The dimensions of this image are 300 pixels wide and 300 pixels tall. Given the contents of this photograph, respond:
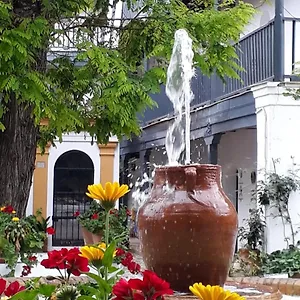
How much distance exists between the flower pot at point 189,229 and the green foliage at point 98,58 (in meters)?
2.78

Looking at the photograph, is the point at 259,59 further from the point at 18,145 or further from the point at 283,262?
the point at 18,145

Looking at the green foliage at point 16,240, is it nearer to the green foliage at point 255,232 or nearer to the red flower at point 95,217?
the red flower at point 95,217

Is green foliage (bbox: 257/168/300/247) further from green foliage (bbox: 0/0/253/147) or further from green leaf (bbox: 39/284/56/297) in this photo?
green leaf (bbox: 39/284/56/297)

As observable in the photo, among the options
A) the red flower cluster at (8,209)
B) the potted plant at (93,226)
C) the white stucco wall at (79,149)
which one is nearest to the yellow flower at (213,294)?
the red flower cluster at (8,209)

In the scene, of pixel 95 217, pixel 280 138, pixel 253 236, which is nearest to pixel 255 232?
pixel 253 236

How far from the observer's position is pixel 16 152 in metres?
8.12

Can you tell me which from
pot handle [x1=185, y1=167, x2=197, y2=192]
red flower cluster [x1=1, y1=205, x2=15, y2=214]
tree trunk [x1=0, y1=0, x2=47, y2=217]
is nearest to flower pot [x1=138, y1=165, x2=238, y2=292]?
pot handle [x1=185, y1=167, x2=197, y2=192]

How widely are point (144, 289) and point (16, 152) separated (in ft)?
21.0

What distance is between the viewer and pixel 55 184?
1530 cm

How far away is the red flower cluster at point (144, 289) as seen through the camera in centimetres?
190

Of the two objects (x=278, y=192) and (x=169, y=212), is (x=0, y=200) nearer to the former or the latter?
(x=278, y=192)

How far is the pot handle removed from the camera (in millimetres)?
4242

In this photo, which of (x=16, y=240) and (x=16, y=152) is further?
(x=16, y=152)

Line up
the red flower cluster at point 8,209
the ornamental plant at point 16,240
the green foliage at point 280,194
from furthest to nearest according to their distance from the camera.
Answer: the green foliage at point 280,194 → the red flower cluster at point 8,209 → the ornamental plant at point 16,240
